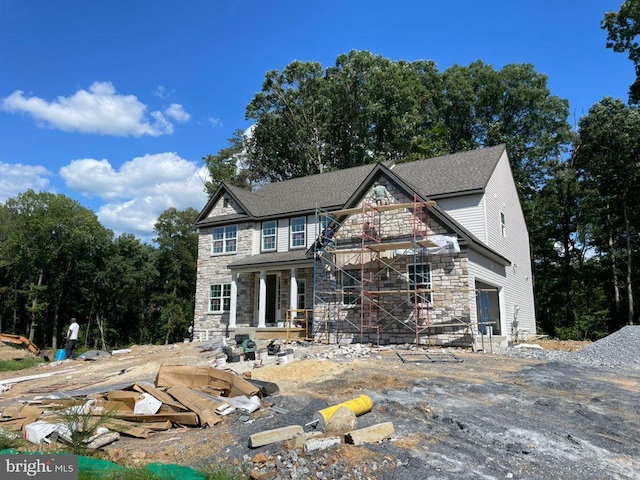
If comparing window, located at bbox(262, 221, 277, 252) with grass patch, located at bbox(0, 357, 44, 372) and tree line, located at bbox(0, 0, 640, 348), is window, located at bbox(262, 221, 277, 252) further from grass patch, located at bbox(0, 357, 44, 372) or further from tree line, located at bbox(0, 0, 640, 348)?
tree line, located at bbox(0, 0, 640, 348)

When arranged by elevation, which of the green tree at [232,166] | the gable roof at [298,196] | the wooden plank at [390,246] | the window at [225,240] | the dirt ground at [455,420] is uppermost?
the green tree at [232,166]

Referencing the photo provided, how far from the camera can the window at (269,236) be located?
23.6m

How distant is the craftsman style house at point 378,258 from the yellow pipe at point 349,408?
8.44m

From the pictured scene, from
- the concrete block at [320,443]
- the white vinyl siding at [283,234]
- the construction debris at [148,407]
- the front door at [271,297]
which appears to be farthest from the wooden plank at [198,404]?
the white vinyl siding at [283,234]

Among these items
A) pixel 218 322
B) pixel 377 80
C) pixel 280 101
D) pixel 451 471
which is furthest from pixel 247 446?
pixel 280 101

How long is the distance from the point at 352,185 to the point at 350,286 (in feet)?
24.4

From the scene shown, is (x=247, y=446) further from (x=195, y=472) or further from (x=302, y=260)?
(x=302, y=260)

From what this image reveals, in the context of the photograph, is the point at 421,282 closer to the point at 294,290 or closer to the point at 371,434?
the point at 294,290

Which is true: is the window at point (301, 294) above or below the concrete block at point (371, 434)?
above

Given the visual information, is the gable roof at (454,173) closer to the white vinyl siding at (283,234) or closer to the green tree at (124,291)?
the white vinyl siding at (283,234)

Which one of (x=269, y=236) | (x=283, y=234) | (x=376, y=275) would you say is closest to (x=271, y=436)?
(x=376, y=275)

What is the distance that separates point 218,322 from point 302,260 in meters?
6.39

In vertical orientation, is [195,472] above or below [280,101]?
below

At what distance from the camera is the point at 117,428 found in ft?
22.2
